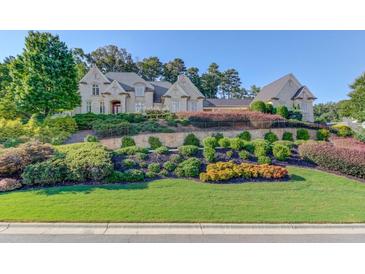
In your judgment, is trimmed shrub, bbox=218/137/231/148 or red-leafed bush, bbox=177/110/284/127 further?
red-leafed bush, bbox=177/110/284/127

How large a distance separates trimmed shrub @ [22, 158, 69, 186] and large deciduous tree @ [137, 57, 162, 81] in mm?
40044

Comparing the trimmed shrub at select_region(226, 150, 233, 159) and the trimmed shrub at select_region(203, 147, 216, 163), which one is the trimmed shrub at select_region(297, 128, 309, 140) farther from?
the trimmed shrub at select_region(203, 147, 216, 163)

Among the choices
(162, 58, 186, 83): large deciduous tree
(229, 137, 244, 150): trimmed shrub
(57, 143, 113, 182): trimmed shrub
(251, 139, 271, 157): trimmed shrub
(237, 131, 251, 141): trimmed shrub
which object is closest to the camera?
(57, 143, 113, 182): trimmed shrub

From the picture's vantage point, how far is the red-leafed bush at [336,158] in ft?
31.1

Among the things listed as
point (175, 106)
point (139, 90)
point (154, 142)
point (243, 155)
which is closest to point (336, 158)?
point (243, 155)

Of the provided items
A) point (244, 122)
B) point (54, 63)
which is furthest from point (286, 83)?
point (54, 63)

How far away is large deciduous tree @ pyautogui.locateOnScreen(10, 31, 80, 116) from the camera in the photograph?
16188mm

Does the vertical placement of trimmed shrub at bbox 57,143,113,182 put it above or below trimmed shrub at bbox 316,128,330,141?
below

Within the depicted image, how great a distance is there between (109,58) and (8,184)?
136ft

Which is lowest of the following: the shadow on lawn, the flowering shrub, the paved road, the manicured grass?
the paved road

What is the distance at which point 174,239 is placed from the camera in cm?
482

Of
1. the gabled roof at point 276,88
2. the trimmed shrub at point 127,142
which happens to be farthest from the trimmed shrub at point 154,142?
the gabled roof at point 276,88

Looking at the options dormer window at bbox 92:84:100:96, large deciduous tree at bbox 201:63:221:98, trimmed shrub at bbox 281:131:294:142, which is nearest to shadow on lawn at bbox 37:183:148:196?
trimmed shrub at bbox 281:131:294:142

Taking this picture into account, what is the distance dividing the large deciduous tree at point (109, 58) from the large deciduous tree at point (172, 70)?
317 inches
